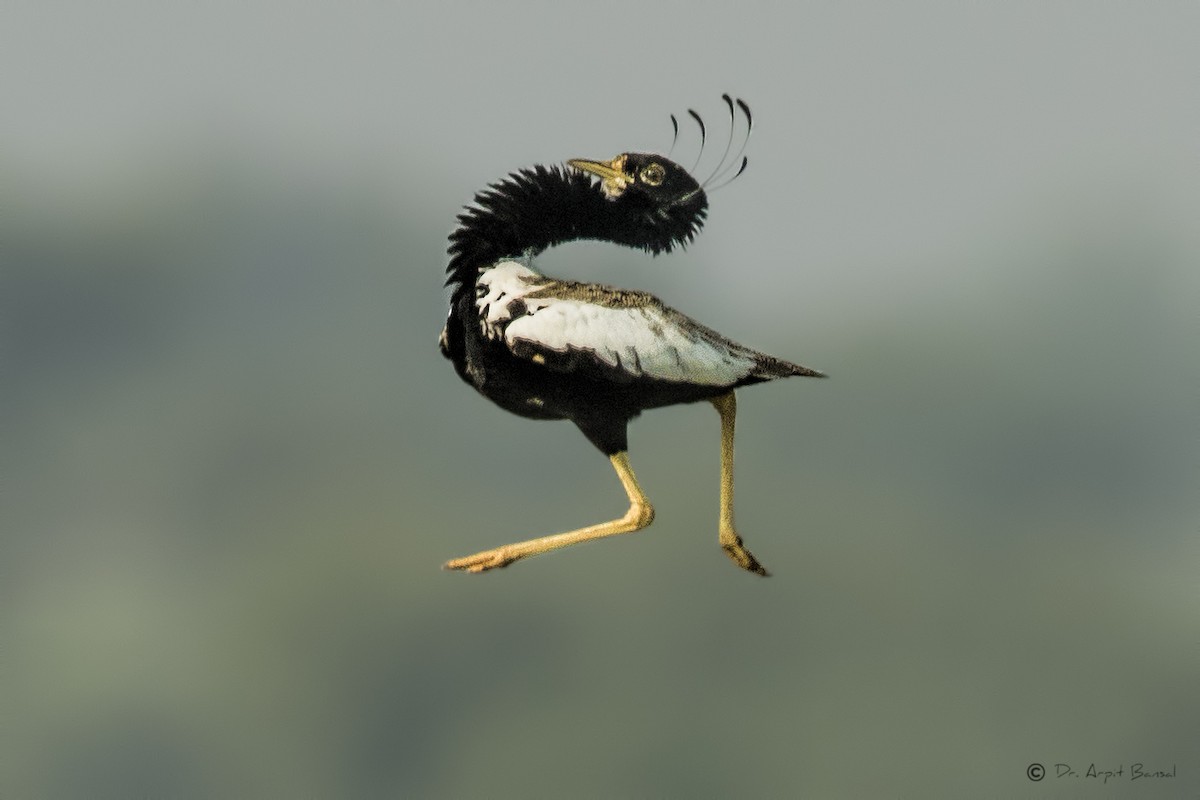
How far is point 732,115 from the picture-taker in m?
5.61

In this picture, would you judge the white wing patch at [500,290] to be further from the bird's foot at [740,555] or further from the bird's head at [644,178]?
the bird's foot at [740,555]

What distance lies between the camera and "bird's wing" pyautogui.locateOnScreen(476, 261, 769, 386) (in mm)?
5109

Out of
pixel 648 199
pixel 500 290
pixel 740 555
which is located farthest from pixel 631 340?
pixel 740 555

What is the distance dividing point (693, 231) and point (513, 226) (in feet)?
2.36

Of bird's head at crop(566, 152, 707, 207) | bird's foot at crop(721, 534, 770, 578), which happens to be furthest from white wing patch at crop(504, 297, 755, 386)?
bird's foot at crop(721, 534, 770, 578)

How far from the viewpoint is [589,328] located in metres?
5.14

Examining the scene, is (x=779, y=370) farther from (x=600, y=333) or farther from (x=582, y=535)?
(x=582, y=535)

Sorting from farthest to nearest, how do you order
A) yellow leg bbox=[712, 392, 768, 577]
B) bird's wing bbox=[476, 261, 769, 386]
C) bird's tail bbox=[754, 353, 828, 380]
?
1. yellow leg bbox=[712, 392, 768, 577]
2. bird's tail bbox=[754, 353, 828, 380]
3. bird's wing bbox=[476, 261, 769, 386]

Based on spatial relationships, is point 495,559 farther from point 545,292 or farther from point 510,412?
point 545,292

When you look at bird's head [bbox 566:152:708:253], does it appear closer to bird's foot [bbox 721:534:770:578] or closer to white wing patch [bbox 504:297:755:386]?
white wing patch [bbox 504:297:755:386]

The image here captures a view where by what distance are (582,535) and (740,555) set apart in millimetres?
615

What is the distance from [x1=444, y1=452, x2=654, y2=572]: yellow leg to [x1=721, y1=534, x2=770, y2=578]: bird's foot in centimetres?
31

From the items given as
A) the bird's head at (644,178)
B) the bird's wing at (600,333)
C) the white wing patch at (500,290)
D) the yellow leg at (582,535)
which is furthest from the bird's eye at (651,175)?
the yellow leg at (582,535)

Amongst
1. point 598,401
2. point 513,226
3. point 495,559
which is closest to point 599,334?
point 598,401
